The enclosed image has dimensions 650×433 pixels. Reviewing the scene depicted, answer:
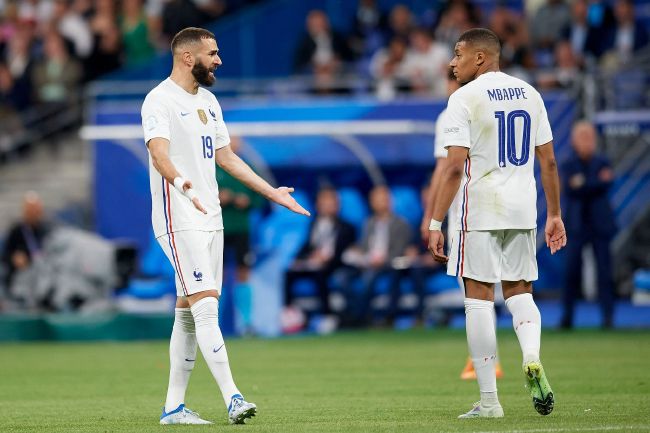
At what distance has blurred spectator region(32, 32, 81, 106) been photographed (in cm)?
2422

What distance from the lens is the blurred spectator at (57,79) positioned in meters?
24.2

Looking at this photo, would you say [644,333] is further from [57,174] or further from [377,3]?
[57,174]

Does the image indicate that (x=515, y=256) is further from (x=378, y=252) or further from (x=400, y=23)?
(x=400, y=23)

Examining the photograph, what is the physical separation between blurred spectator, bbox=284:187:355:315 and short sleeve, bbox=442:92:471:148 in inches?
430

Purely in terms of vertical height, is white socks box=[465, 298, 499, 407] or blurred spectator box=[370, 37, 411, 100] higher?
blurred spectator box=[370, 37, 411, 100]

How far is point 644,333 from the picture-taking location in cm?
1734

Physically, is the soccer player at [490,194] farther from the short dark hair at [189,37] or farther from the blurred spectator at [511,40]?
the blurred spectator at [511,40]

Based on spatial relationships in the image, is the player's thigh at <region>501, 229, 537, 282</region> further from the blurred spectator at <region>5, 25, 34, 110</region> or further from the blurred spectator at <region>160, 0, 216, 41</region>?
the blurred spectator at <region>5, 25, 34, 110</region>

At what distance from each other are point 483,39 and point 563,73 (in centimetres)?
1178

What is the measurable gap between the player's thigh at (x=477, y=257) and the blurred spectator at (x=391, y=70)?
40.7ft

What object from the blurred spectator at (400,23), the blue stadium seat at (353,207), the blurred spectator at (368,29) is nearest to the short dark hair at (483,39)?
the blue stadium seat at (353,207)

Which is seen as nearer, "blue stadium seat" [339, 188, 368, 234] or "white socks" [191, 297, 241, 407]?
"white socks" [191, 297, 241, 407]

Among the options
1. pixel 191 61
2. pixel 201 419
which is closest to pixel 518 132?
pixel 191 61

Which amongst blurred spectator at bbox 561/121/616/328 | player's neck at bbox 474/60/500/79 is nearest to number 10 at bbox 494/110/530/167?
player's neck at bbox 474/60/500/79
